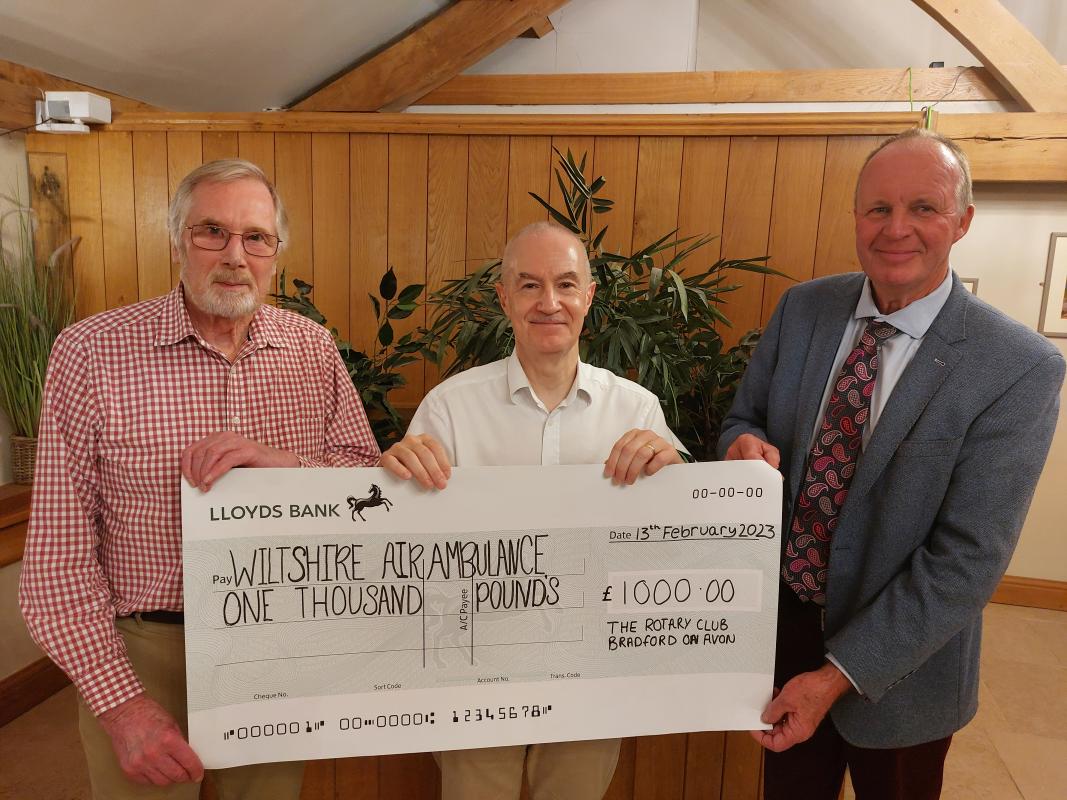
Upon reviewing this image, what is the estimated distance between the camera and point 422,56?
133 inches

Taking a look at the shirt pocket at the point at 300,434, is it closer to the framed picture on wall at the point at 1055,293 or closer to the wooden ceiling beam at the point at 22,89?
the wooden ceiling beam at the point at 22,89

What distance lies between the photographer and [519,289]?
53.0 inches

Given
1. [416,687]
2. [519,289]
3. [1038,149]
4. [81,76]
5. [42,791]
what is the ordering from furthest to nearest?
1. [1038,149]
2. [81,76]
3. [42,791]
4. [519,289]
5. [416,687]

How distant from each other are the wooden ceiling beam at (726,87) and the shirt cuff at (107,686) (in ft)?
10.9

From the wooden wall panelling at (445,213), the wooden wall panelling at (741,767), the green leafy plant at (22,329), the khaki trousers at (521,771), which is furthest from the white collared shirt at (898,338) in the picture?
the green leafy plant at (22,329)

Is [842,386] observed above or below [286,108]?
below

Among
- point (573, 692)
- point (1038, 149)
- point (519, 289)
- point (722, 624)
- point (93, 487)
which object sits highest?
point (1038, 149)

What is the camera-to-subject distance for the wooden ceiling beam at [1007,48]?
3143mm

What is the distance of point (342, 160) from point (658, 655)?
2.56 meters

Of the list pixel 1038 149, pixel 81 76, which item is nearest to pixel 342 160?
pixel 81 76

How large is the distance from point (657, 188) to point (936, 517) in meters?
1.95

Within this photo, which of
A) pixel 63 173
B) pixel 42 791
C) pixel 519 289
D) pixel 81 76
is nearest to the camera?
pixel 519 289

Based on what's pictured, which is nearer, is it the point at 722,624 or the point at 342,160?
the point at 722,624

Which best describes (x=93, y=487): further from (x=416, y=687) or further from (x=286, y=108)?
(x=286, y=108)
